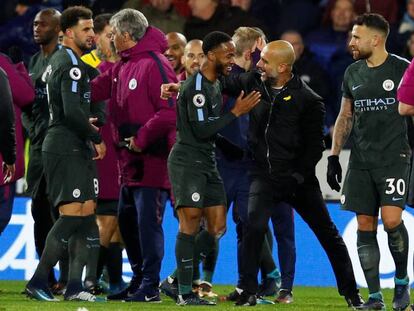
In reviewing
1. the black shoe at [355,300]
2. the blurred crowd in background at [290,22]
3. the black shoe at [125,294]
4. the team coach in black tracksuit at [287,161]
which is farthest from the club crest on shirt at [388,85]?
the blurred crowd in background at [290,22]

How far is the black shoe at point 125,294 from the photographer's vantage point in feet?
37.3

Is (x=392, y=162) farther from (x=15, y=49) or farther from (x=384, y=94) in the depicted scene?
(x=15, y=49)

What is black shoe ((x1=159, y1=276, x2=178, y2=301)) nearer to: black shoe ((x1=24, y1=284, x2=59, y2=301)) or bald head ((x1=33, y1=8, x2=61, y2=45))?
black shoe ((x1=24, y1=284, x2=59, y2=301))

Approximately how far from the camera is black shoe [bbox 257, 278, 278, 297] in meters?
12.0

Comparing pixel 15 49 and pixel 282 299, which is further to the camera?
pixel 15 49

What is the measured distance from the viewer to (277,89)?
34.7 ft

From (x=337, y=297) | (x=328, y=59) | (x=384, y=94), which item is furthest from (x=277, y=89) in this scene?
(x=328, y=59)

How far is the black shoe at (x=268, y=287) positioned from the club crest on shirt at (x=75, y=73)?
8.58 ft

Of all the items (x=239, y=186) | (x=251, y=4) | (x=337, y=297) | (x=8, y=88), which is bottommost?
(x=337, y=297)

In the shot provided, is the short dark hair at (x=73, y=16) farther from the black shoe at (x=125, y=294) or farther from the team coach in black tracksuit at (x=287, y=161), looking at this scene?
the black shoe at (x=125, y=294)

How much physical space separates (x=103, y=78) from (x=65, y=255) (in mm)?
1744

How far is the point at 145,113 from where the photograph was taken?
36.7 ft

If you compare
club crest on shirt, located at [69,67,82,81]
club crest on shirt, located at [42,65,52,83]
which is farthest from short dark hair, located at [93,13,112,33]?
club crest on shirt, located at [69,67,82,81]

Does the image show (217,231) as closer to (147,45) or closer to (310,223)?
(310,223)
